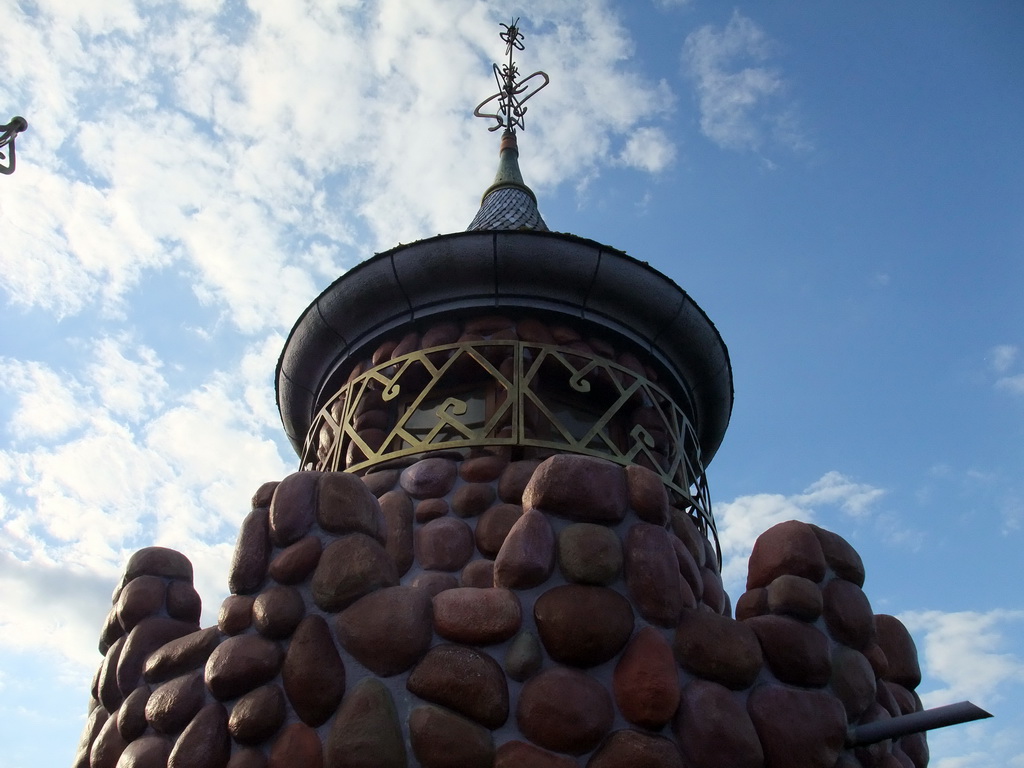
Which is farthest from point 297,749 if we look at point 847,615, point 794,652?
point 847,615

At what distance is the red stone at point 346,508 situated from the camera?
3.08 m

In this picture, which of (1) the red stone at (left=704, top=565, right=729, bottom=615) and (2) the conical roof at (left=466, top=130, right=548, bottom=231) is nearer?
(1) the red stone at (left=704, top=565, right=729, bottom=615)

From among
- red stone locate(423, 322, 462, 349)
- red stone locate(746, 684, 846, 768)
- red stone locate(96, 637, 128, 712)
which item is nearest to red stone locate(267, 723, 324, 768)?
red stone locate(96, 637, 128, 712)

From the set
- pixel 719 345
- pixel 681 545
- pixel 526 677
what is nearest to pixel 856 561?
pixel 681 545

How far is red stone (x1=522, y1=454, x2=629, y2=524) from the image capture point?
305 centimetres

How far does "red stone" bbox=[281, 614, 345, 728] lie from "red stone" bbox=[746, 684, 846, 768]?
53.2 inches

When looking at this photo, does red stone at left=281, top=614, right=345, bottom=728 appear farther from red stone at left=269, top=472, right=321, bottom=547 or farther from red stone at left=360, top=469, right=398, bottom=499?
red stone at left=360, top=469, right=398, bottom=499

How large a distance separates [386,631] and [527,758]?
583 mm

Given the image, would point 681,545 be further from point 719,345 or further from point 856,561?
point 719,345

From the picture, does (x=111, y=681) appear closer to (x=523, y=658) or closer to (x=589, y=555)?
(x=523, y=658)

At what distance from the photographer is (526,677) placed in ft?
9.43

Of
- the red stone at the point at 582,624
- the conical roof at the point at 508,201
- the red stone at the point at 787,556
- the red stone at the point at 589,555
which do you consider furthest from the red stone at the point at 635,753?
the conical roof at the point at 508,201

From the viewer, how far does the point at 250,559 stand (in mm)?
3094

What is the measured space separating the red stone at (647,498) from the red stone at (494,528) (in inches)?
35.8
